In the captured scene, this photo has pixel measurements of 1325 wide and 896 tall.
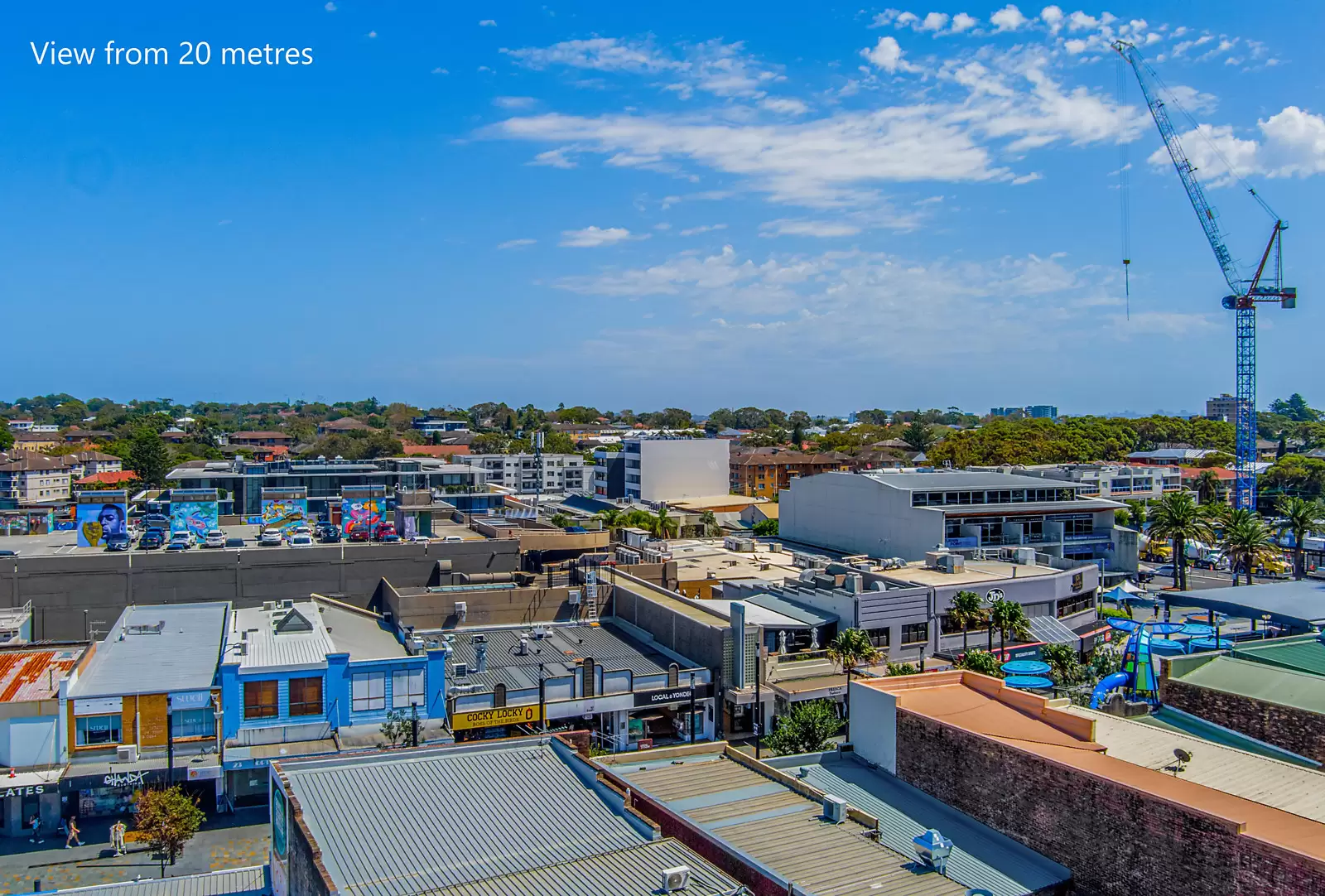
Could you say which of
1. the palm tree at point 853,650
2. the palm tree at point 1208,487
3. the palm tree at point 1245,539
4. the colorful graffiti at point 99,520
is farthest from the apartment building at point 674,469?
the palm tree at point 853,650

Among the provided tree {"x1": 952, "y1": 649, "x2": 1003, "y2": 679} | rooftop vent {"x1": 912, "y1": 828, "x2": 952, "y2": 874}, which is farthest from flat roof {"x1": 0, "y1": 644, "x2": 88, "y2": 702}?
A: tree {"x1": 952, "y1": 649, "x2": 1003, "y2": 679}

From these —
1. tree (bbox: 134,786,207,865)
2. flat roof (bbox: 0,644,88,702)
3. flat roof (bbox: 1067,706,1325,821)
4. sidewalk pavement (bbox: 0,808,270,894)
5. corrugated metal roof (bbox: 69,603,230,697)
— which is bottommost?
sidewalk pavement (bbox: 0,808,270,894)

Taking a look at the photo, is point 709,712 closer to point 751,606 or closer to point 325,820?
point 751,606

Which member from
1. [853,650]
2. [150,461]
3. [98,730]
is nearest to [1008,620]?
[853,650]

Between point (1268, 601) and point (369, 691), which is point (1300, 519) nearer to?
point (1268, 601)

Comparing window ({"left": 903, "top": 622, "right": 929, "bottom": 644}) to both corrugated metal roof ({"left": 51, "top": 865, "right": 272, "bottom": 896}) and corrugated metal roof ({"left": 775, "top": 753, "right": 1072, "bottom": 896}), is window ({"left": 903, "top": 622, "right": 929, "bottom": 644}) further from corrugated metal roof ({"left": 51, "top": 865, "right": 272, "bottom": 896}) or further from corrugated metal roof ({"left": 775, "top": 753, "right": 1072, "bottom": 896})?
corrugated metal roof ({"left": 51, "top": 865, "right": 272, "bottom": 896})

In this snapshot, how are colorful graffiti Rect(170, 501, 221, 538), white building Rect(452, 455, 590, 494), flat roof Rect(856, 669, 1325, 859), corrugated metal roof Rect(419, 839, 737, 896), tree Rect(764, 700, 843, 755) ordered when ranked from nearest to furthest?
corrugated metal roof Rect(419, 839, 737, 896) < flat roof Rect(856, 669, 1325, 859) < tree Rect(764, 700, 843, 755) < colorful graffiti Rect(170, 501, 221, 538) < white building Rect(452, 455, 590, 494)
